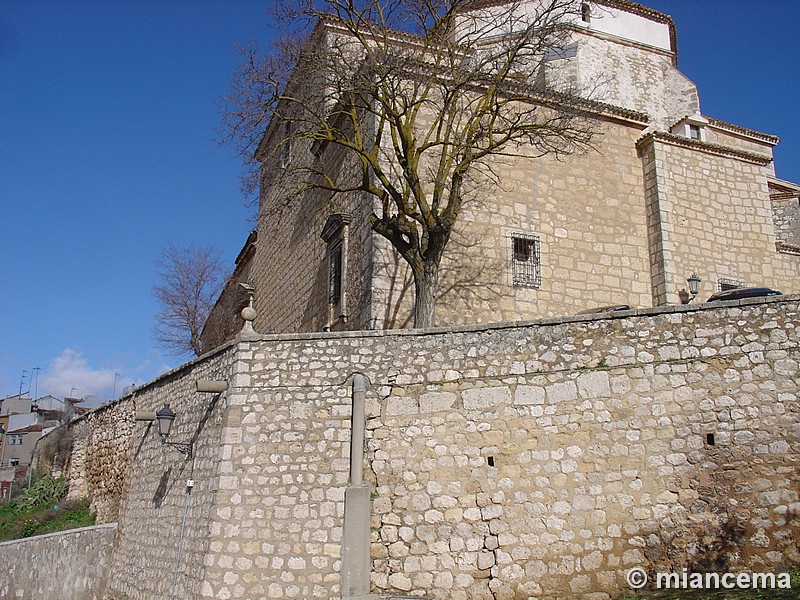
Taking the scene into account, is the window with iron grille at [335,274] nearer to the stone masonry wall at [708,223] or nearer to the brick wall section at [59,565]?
the brick wall section at [59,565]

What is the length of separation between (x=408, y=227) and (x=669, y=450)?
559 cm

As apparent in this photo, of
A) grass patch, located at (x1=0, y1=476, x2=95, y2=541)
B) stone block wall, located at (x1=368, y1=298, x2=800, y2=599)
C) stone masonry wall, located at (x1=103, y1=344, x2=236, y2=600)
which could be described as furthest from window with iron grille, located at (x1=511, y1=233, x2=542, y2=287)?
grass patch, located at (x1=0, y1=476, x2=95, y2=541)

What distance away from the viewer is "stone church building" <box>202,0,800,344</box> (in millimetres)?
14695

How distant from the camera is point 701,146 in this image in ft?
56.6

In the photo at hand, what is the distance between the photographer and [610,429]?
9250mm

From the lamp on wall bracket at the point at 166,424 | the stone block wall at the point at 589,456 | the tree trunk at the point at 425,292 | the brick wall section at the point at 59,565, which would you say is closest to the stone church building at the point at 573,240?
the tree trunk at the point at 425,292

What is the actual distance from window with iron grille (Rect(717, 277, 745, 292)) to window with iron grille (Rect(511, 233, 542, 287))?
4.48 m

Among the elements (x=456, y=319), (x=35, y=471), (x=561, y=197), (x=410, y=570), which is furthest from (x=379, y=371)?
(x=35, y=471)

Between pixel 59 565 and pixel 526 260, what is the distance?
1139cm

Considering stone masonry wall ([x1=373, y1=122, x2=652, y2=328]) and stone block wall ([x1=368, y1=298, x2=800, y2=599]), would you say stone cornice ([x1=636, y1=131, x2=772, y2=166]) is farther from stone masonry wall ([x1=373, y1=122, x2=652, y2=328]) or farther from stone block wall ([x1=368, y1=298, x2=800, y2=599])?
stone block wall ([x1=368, y1=298, x2=800, y2=599])

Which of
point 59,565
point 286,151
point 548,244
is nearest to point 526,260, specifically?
point 548,244

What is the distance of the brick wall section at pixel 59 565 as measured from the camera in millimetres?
13742

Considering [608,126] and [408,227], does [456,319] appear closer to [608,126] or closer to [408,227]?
[408,227]

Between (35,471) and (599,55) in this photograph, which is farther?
(35,471)
